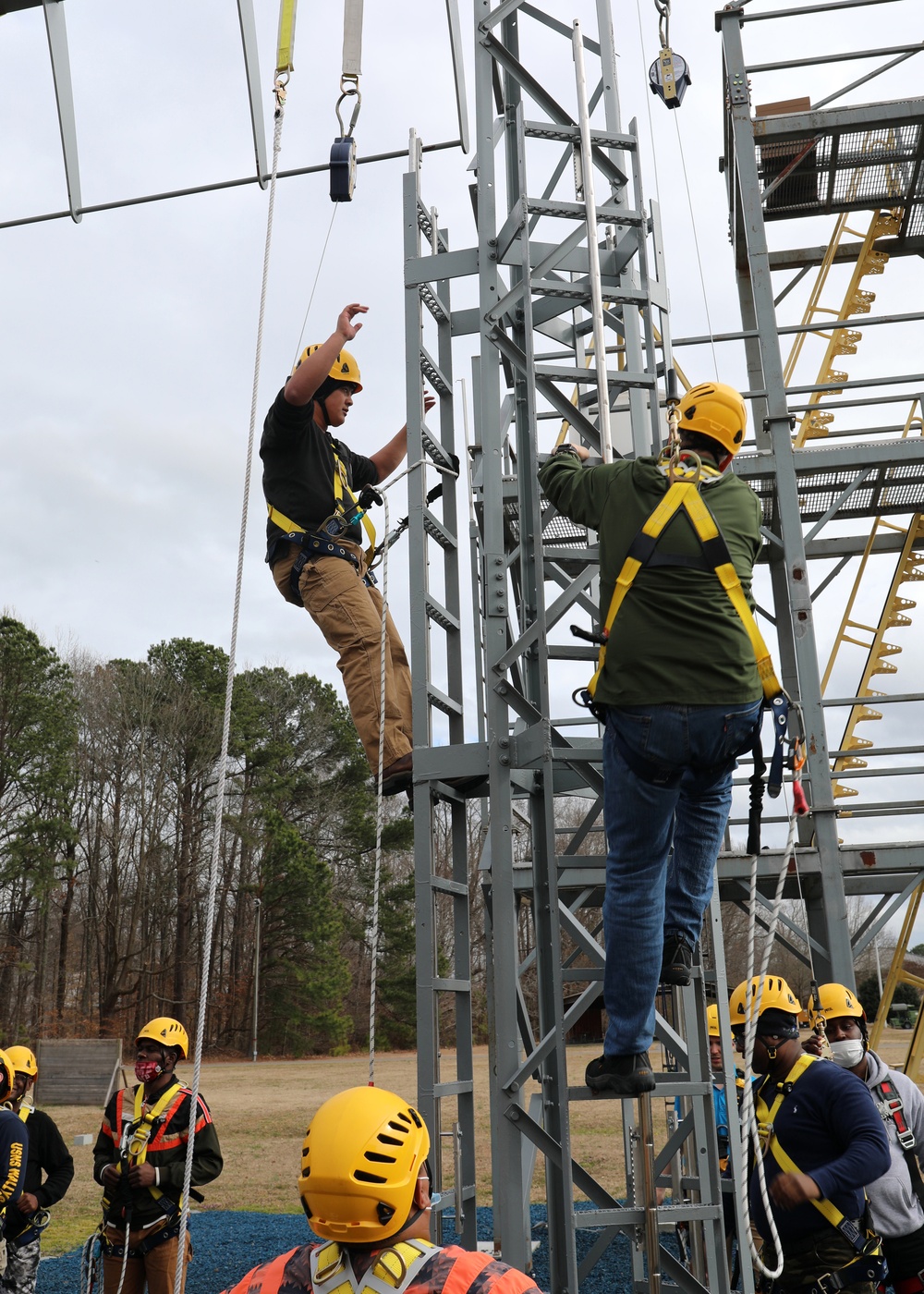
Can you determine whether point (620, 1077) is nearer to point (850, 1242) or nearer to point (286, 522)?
point (850, 1242)

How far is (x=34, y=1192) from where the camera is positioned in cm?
772

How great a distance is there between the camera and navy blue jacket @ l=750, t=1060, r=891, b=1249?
4.73m

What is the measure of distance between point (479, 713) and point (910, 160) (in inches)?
347

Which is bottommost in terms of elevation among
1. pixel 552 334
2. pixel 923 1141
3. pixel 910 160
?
pixel 923 1141

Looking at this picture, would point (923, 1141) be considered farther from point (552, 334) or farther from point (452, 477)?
point (552, 334)

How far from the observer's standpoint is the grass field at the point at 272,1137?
14016mm

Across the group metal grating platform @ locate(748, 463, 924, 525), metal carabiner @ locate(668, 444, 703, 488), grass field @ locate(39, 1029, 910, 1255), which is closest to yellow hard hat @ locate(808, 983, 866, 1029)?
metal carabiner @ locate(668, 444, 703, 488)

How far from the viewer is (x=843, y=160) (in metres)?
12.1

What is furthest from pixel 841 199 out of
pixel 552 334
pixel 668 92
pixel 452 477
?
pixel 452 477

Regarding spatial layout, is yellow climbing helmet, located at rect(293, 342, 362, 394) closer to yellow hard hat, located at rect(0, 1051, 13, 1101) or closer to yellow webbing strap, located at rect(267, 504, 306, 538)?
yellow webbing strap, located at rect(267, 504, 306, 538)

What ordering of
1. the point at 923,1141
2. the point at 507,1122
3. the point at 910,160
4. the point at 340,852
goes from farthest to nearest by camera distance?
the point at 340,852 → the point at 910,160 → the point at 923,1141 → the point at 507,1122

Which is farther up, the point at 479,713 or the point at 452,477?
the point at 452,477

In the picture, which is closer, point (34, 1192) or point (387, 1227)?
point (387, 1227)

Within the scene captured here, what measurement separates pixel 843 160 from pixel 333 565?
869cm
